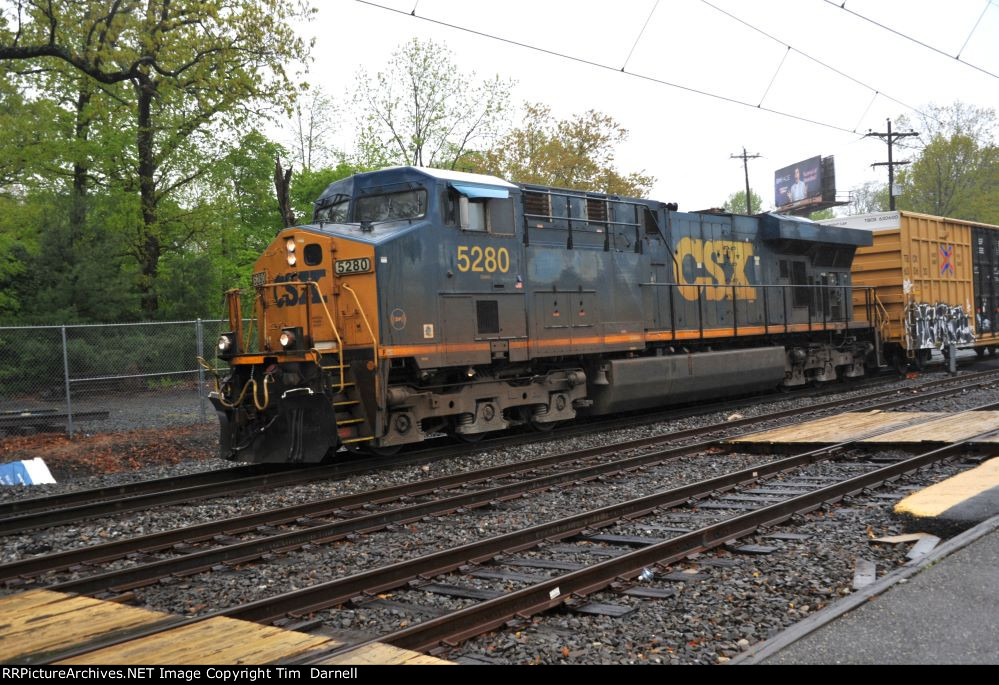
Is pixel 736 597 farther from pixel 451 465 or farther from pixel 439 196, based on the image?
pixel 439 196

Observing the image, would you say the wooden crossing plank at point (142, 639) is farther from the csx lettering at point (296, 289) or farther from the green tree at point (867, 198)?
the green tree at point (867, 198)

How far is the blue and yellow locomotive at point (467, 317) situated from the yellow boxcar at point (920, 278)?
236 inches

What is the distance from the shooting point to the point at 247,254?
99.5 feet

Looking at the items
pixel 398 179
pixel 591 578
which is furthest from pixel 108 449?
pixel 591 578

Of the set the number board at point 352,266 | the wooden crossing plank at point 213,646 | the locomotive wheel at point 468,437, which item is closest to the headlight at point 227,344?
the number board at point 352,266

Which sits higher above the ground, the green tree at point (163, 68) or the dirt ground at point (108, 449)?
the green tree at point (163, 68)

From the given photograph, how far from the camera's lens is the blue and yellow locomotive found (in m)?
9.96

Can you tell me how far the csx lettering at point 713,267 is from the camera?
1510 cm

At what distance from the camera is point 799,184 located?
2800 inches

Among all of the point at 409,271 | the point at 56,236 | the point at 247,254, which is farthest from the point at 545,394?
the point at 247,254

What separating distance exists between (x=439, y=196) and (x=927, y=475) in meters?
6.48

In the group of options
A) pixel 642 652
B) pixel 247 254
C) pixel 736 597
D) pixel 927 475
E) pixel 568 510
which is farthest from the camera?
pixel 247 254

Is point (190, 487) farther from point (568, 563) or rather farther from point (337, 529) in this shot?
point (568, 563)

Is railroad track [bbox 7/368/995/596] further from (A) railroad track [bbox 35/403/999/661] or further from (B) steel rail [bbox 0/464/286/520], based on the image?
(B) steel rail [bbox 0/464/286/520]
